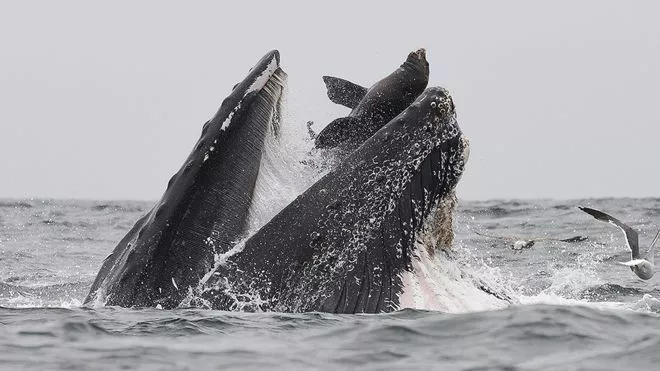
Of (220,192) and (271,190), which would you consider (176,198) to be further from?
(271,190)

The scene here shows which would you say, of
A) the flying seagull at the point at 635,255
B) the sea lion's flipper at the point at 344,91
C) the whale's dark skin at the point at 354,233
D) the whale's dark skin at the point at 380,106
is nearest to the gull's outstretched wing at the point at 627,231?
the flying seagull at the point at 635,255

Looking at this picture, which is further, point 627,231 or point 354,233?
point 627,231

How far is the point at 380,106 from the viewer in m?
6.34

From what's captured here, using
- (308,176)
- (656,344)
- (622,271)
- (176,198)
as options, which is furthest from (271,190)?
(622,271)

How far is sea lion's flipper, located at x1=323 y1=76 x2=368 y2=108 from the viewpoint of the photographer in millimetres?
6863

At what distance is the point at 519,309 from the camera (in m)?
6.49

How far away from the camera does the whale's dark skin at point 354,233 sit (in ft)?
18.9

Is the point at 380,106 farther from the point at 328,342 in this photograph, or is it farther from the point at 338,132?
the point at 328,342

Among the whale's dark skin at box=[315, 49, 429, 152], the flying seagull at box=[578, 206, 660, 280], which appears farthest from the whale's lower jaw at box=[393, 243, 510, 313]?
the flying seagull at box=[578, 206, 660, 280]

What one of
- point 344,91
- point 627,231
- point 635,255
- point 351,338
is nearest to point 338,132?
point 344,91

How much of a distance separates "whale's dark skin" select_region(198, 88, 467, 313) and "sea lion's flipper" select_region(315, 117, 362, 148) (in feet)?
1.18

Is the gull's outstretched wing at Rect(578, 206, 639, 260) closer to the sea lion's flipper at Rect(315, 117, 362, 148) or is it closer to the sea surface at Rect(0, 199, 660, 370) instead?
the sea surface at Rect(0, 199, 660, 370)

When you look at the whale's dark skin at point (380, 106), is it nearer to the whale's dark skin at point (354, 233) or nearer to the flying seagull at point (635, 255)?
the whale's dark skin at point (354, 233)

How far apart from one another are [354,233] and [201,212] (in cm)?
81
